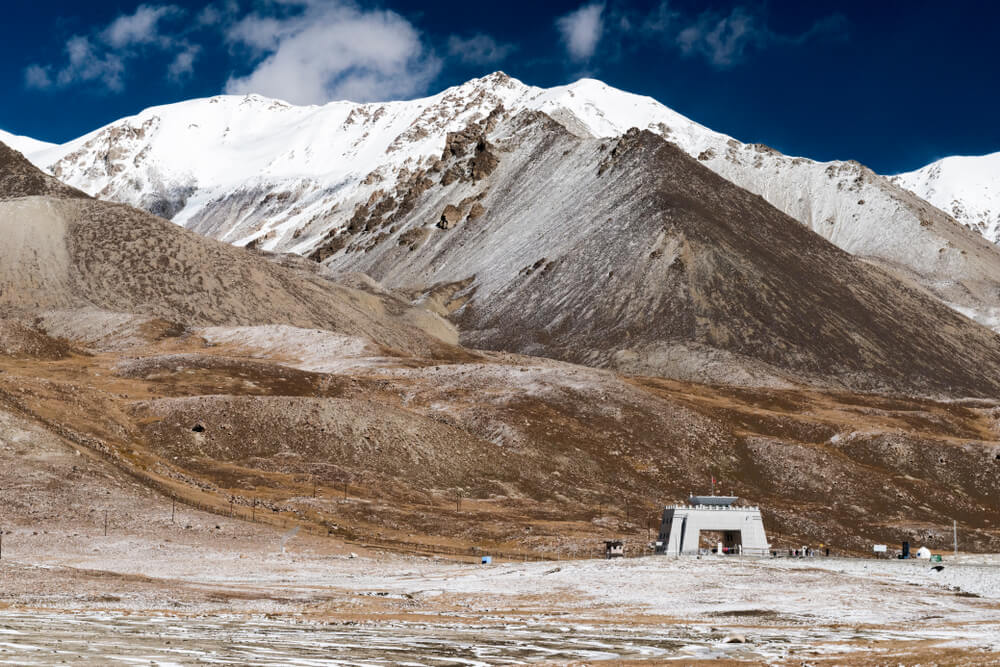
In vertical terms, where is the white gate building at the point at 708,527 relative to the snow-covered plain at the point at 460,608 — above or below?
above

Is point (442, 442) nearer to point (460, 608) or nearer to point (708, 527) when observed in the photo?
point (708, 527)

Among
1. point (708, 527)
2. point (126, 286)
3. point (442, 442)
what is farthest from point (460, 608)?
point (126, 286)

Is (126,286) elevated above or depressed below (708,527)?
above

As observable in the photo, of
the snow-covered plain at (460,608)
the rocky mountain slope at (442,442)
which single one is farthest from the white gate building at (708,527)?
the rocky mountain slope at (442,442)

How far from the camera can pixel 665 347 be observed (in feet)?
608

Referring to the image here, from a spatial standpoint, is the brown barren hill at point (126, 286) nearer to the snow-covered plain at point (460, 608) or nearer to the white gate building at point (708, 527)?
the white gate building at point (708, 527)

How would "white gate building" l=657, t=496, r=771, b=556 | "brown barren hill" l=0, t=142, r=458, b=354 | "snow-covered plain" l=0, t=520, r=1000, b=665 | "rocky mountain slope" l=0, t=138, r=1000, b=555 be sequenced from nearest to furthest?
"snow-covered plain" l=0, t=520, r=1000, b=665 < "white gate building" l=657, t=496, r=771, b=556 < "rocky mountain slope" l=0, t=138, r=1000, b=555 < "brown barren hill" l=0, t=142, r=458, b=354

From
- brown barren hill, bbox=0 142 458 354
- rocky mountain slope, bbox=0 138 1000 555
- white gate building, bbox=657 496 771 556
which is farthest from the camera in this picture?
brown barren hill, bbox=0 142 458 354

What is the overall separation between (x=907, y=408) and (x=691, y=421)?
142ft

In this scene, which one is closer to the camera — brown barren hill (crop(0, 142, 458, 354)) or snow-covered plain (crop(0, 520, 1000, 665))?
snow-covered plain (crop(0, 520, 1000, 665))

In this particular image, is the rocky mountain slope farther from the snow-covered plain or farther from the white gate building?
the white gate building

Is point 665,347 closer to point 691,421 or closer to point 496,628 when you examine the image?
point 691,421

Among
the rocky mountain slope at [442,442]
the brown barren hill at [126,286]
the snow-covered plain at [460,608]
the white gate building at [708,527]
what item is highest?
the brown barren hill at [126,286]

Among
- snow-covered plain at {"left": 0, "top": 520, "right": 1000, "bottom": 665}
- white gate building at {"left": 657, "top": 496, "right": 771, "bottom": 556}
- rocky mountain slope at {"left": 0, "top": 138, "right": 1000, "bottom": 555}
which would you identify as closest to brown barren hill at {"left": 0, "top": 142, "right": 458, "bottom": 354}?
rocky mountain slope at {"left": 0, "top": 138, "right": 1000, "bottom": 555}
